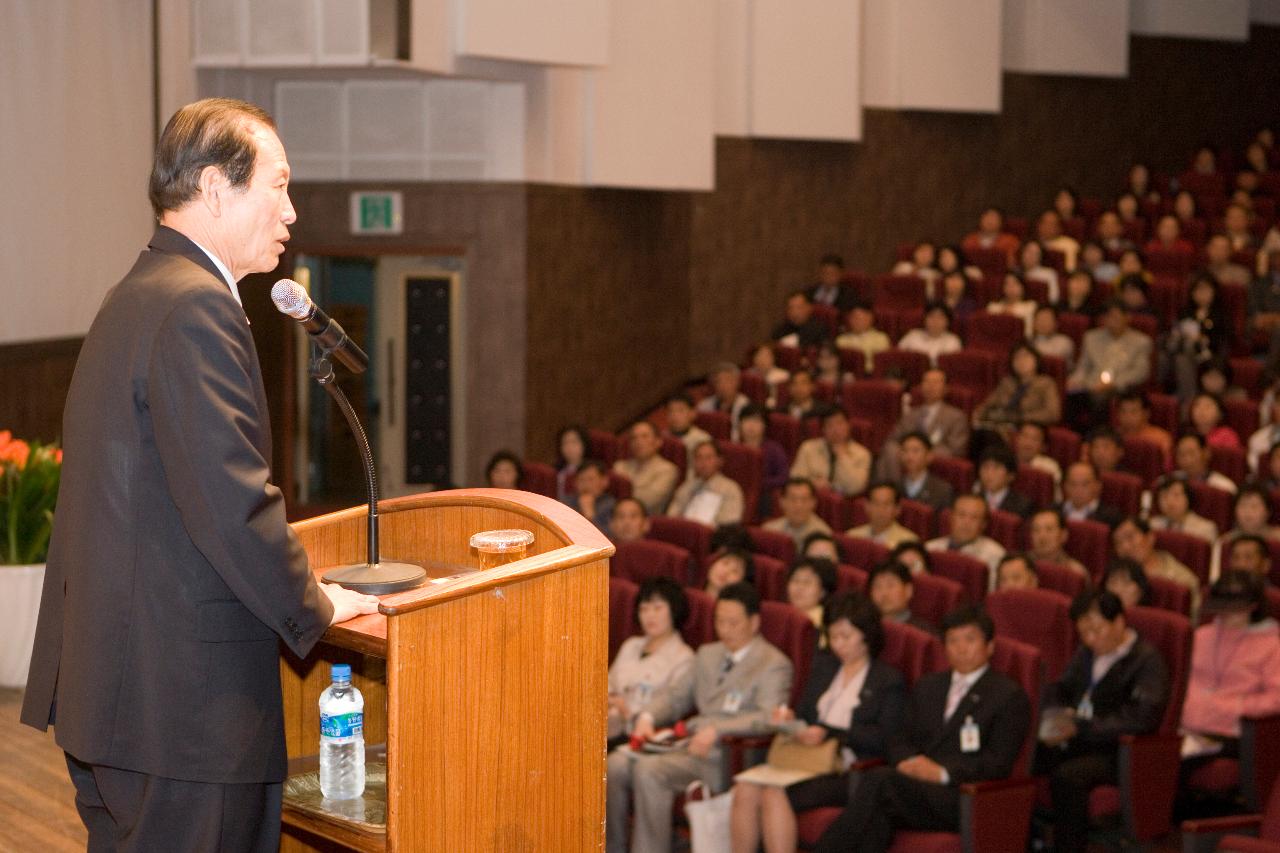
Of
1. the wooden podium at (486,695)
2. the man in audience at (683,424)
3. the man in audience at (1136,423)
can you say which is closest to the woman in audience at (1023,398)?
the man in audience at (1136,423)

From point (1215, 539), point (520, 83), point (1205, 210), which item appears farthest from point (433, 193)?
point (1205, 210)

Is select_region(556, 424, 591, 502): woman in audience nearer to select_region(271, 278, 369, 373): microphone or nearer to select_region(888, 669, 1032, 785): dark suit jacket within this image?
select_region(888, 669, 1032, 785): dark suit jacket

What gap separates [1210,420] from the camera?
5512 mm

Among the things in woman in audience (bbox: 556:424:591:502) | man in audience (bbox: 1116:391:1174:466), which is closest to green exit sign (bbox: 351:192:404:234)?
woman in audience (bbox: 556:424:591:502)

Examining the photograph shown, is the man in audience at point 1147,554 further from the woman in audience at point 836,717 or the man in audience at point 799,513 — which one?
the woman in audience at point 836,717

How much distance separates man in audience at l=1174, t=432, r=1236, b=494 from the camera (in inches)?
198

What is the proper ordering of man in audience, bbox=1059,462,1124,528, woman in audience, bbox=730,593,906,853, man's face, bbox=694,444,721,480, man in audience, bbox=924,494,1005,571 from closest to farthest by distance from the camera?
woman in audience, bbox=730,593,906,853 < man in audience, bbox=924,494,1005,571 < man in audience, bbox=1059,462,1124,528 < man's face, bbox=694,444,721,480

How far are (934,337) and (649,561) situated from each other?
2731 millimetres

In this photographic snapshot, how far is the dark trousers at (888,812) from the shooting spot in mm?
3115

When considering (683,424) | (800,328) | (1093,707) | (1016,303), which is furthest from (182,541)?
(800,328)

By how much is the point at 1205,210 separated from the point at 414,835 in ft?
26.6

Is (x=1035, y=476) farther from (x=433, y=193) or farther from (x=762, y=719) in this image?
(x=433, y=193)

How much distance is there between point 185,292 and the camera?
116cm

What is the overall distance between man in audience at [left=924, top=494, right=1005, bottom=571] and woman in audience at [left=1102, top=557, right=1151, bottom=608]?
59 centimetres
